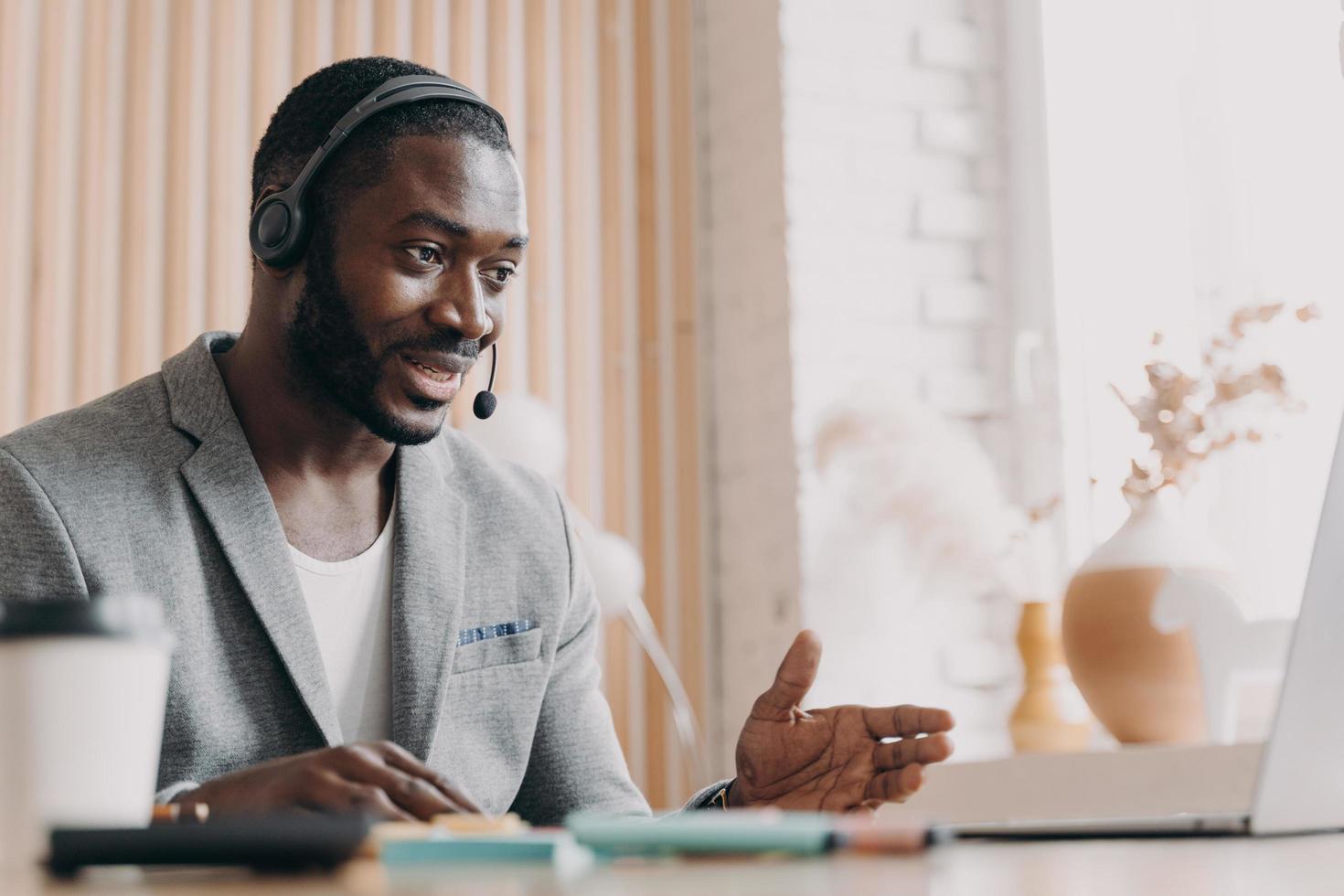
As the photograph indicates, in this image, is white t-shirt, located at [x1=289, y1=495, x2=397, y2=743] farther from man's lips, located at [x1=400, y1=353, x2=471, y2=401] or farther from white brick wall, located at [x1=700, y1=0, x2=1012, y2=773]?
white brick wall, located at [x1=700, y1=0, x2=1012, y2=773]

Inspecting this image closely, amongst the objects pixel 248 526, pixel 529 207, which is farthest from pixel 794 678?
pixel 529 207

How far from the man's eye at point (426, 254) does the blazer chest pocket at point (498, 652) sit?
37cm

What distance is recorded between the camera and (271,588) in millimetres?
1328

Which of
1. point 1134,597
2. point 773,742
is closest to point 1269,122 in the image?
point 1134,597

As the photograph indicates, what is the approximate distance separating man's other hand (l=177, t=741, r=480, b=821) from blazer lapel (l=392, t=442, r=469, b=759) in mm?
478

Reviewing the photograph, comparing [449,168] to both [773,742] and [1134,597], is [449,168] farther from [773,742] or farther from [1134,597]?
[1134,597]

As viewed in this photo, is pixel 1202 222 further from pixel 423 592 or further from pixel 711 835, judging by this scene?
pixel 711 835

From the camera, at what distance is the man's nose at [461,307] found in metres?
1.45

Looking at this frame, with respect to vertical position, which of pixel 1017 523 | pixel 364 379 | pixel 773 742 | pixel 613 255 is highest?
pixel 613 255

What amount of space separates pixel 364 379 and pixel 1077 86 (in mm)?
1666

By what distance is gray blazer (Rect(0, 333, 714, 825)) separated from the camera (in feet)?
4.23

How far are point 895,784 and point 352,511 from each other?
25.7 inches

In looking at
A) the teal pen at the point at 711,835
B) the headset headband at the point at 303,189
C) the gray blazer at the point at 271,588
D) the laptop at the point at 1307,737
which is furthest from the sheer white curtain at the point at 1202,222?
the teal pen at the point at 711,835

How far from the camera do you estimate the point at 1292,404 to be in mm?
1893
